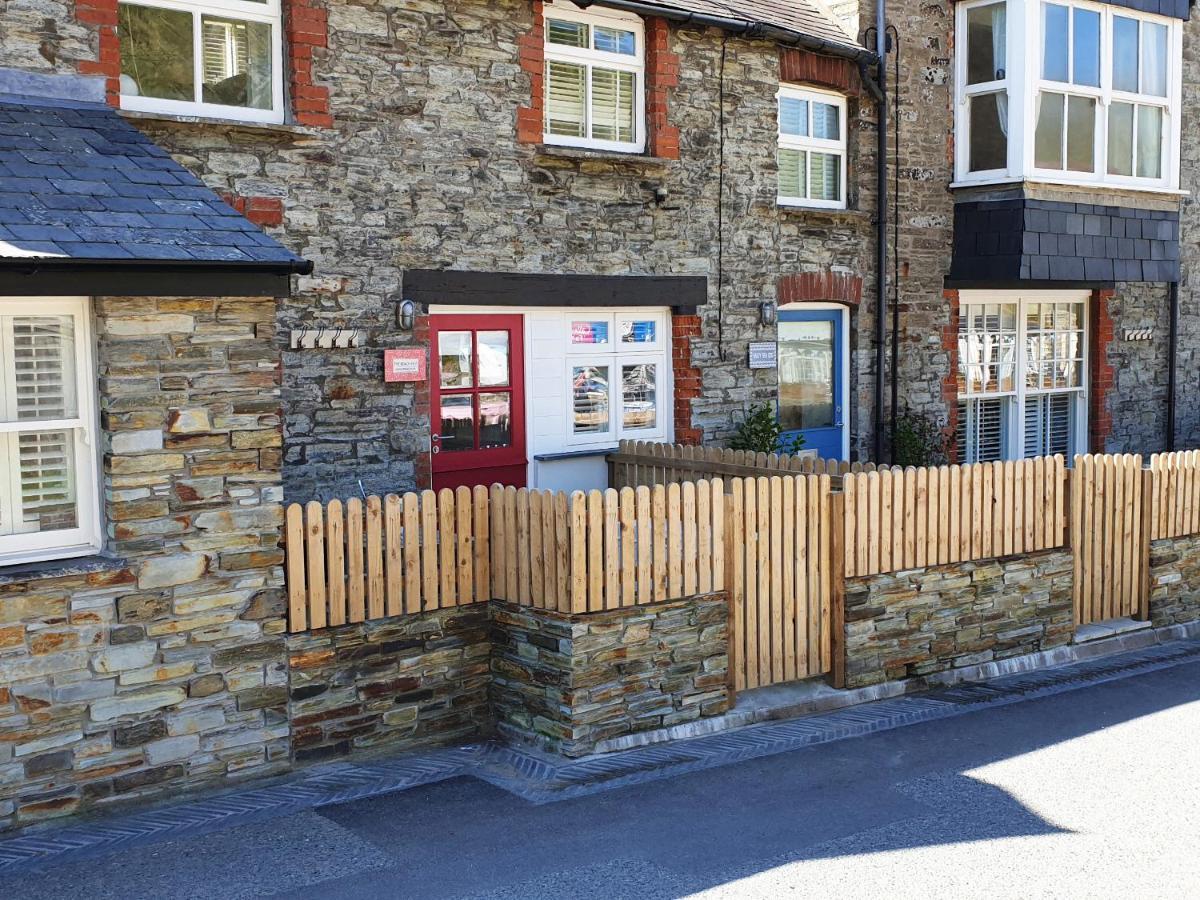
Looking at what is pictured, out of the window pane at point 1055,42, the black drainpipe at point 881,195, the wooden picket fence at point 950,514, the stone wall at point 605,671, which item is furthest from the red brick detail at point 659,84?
the stone wall at point 605,671

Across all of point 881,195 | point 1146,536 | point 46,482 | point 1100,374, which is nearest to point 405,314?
point 46,482

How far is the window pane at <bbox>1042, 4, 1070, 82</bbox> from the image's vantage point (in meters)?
13.6

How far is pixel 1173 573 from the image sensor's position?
11.1m

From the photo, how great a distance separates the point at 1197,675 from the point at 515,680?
5389 mm

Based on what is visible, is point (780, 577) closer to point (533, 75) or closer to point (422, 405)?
point (422, 405)

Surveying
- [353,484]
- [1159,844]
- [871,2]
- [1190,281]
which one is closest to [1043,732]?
[1159,844]

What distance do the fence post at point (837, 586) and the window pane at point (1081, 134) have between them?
7.04 metres

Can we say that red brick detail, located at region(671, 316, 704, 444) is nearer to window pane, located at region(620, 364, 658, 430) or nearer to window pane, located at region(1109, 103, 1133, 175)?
window pane, located at region(620, 364, 658, 430)

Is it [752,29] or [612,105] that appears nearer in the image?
[612,105]

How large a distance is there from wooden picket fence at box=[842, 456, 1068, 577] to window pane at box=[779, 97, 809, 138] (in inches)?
181

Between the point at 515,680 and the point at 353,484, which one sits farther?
the point at 353,484

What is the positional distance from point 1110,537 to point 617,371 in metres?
4.42

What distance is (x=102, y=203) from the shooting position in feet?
22.1

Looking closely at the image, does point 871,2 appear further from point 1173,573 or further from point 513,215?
point 1173,573
